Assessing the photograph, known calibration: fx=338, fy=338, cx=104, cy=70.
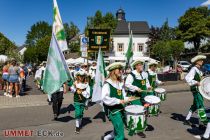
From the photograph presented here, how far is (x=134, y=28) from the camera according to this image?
7706 cm

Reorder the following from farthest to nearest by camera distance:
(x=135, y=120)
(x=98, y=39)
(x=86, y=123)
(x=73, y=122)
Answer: (x=98, y=39) < (x=73, y=122) < (x=86, y=123) < (x=135, y=120)

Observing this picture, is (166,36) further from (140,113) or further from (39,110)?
(140,113)

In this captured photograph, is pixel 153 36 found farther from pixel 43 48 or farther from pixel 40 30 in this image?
pixel 40 30

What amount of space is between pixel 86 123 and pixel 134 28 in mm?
68056

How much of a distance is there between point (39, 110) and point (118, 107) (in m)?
7.01

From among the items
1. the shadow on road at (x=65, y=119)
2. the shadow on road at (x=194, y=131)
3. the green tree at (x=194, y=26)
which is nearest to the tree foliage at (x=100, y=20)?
the green tree at (x=194, y=26)

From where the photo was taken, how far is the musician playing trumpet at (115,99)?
6516mm

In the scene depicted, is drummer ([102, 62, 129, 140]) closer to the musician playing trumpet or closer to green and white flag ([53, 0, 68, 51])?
the musician playing trumpet

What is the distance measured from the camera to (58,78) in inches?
341

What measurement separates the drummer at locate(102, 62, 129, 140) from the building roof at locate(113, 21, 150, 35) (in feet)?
222

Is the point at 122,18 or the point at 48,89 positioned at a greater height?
the point at 122,18

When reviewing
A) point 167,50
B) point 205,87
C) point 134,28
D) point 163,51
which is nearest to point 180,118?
point 205,87

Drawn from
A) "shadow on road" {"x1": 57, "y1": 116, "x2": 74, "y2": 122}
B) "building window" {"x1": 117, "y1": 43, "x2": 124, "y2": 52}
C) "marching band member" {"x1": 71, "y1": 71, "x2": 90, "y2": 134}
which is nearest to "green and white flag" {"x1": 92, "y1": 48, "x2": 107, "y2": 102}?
"marching band member" {"x1": 71, "y1": 71, "x2": 90, "y2": 134}

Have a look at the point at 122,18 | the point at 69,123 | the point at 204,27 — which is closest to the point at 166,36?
the point at 204,27
